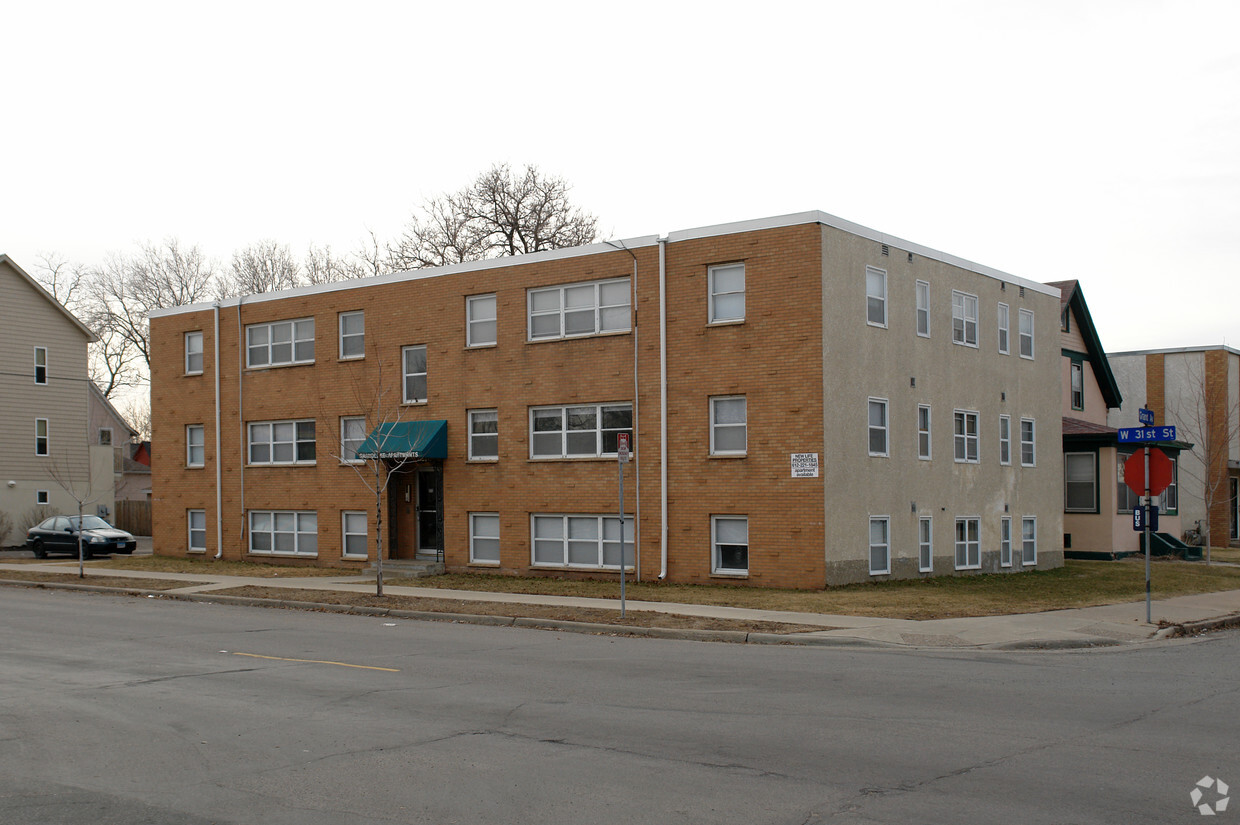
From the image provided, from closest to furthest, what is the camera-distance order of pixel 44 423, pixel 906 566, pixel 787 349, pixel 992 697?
pixel 992 697
pixel 787 349
pixel 906 566
pixel 44 423

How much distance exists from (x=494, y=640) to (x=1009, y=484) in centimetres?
1848

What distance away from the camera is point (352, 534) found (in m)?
31.2

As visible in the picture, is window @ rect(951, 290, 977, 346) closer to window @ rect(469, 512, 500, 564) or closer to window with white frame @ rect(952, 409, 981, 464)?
window with white frame @ rect(952, 409, 981, 464)

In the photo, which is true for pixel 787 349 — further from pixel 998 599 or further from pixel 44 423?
pixel 44 423

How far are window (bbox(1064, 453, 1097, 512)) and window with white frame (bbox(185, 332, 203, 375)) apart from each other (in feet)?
89.6

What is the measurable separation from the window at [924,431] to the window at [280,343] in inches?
652

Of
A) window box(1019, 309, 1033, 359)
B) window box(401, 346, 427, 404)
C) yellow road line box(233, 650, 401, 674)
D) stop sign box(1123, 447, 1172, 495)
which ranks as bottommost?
yellow road line box(233, 650, 401, 674)

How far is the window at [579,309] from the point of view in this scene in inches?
1040

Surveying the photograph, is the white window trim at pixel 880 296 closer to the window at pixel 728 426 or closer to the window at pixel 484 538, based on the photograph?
the window at pixel 728 426

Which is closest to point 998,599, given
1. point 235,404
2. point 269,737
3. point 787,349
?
point 787,349

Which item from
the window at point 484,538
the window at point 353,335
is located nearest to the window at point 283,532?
the window at point 353,335

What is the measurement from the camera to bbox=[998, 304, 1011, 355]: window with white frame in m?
30.5

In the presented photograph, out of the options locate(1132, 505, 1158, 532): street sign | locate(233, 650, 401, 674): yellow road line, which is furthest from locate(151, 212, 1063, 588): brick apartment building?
locate(233, 650, 401, 674): yellow road line

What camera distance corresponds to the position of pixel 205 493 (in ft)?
113
